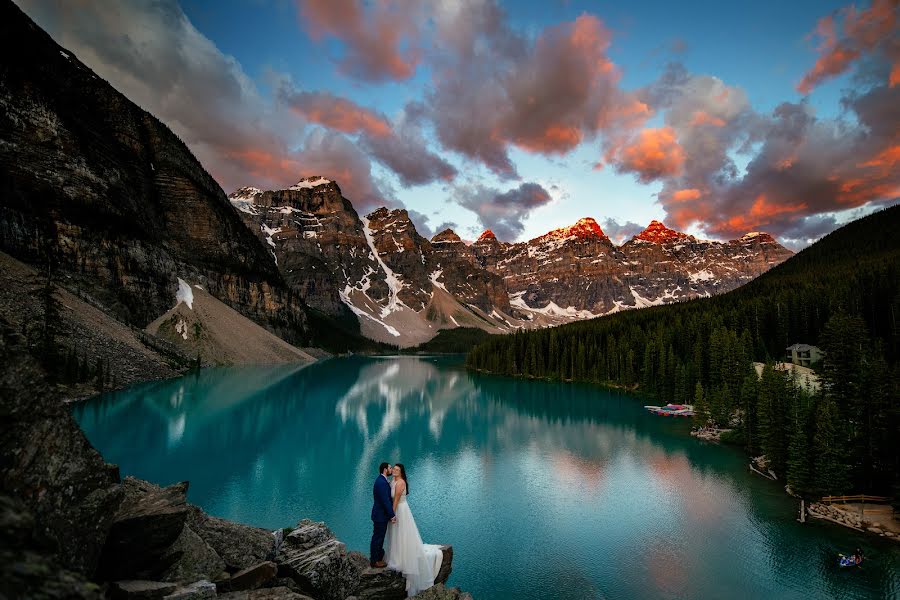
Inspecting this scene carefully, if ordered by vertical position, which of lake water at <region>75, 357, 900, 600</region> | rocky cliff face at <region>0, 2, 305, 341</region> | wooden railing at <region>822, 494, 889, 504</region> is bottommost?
lake water at <region>75, 357, 900, 600</region>

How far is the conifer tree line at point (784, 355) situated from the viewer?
91.1 feet

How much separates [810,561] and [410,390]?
238 feet

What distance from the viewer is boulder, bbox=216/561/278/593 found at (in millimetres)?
8773

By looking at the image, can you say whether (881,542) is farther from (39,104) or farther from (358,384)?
(39,104)

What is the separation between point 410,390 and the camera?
290 ft

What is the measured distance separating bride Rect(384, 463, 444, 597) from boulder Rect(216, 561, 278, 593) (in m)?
Result: 3.18

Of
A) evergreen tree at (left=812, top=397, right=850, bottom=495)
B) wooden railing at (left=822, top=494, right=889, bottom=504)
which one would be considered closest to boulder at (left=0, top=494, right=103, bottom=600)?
wooden railing at (left=822, top=494, right=889, bottom=504)

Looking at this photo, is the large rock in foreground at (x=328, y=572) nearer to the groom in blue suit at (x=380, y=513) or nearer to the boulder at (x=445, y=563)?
the groom in blue suit at (x=380, y=513)

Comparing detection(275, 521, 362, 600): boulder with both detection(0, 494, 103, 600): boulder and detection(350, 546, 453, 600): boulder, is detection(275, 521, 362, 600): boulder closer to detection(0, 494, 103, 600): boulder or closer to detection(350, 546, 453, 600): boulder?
detection(350, 546, 453, 600): boulder

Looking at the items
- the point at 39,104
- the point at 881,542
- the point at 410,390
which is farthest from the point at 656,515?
the point at 39,104

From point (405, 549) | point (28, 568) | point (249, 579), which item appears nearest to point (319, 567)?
point (249, 579)

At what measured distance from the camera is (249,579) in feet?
29.8

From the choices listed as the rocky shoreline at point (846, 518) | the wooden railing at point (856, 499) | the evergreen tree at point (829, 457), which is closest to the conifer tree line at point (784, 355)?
the evergreen tree at point (829, 457)

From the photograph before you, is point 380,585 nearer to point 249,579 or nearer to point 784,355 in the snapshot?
point 249,579
